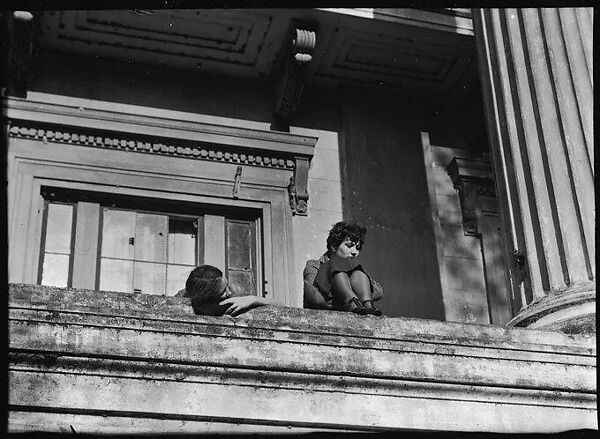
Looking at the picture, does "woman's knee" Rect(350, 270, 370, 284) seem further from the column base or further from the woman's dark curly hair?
the column base

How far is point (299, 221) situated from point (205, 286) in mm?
5896

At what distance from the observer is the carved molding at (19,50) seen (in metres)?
12.5

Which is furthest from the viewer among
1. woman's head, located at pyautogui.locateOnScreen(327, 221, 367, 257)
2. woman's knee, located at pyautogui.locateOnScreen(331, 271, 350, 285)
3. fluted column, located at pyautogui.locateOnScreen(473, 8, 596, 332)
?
woman's head, located at pyautogui.locateOnScreen(327, 221, 367, 257)

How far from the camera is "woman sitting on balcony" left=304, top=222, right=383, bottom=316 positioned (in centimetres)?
881

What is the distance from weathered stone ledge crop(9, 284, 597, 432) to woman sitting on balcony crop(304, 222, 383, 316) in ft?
3.50

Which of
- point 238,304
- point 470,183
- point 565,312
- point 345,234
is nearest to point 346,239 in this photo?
point 345,234

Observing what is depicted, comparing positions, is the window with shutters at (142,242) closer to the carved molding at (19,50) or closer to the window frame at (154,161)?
the window frame at (154,161)

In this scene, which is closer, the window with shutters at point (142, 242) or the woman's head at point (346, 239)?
the woman's head at point (346, 239)

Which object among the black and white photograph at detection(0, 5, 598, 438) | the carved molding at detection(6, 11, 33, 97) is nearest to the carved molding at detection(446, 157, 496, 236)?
the black and white photograph at detection(0, 5, 598, 438)

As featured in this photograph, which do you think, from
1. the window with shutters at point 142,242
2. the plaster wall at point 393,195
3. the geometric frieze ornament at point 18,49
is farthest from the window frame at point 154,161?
the plaster wall at point 393,195

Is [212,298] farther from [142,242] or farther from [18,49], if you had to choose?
[18,49]

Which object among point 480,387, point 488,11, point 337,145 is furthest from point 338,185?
point 480,387

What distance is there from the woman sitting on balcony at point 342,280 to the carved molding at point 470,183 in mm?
4557

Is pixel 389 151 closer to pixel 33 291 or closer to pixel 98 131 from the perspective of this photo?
pixel 98 131
